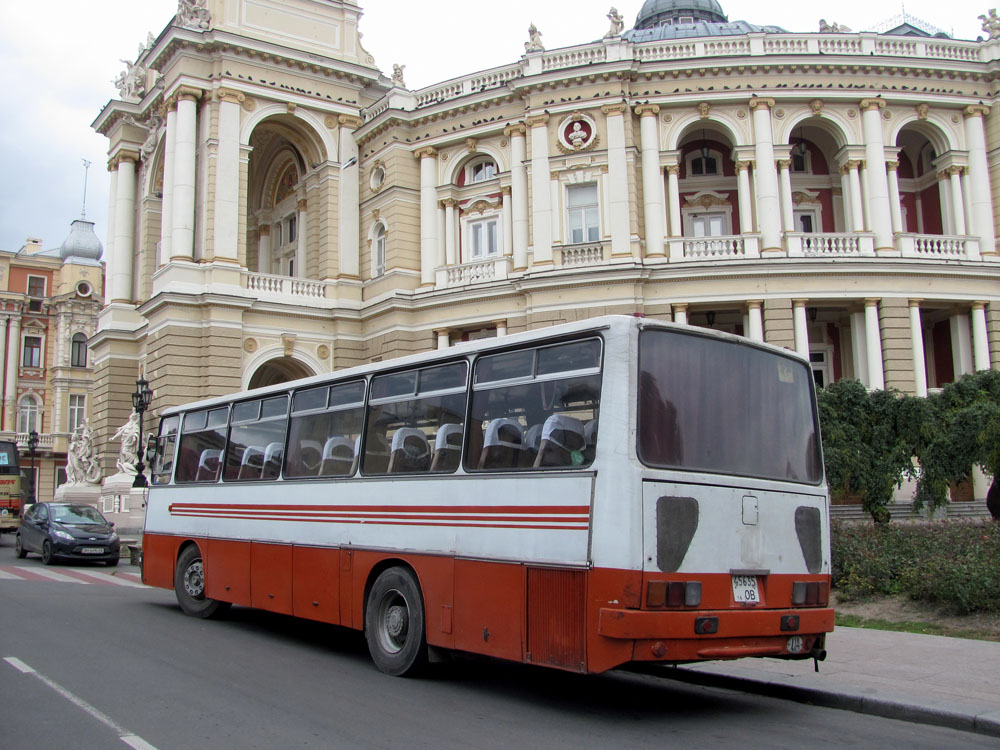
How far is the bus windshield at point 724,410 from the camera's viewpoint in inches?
309

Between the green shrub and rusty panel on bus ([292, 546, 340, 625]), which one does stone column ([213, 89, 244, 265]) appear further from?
the green shrub

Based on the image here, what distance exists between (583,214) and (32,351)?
169 feet

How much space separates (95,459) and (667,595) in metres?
33.0

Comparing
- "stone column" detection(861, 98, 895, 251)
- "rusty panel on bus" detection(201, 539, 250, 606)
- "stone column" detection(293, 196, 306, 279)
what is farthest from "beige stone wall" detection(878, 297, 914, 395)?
"rusty panel on bus" detection(201, 539, 250, 606)

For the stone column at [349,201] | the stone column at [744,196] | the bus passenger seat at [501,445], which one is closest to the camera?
the bus passenger seat at [501,445]

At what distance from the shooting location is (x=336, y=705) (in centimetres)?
807

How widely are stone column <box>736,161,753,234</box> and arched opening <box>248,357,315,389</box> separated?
1564cm

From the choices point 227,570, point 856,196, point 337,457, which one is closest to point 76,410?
point 856,196

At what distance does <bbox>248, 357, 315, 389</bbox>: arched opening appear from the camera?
34656mm

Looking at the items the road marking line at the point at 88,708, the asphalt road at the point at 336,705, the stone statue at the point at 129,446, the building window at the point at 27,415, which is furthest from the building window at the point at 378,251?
the building window at the point at 27,415

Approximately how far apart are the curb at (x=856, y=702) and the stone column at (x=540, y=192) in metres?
21.6

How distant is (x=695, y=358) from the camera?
27.1 feet

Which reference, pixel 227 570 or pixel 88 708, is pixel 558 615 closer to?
pixel 88 708

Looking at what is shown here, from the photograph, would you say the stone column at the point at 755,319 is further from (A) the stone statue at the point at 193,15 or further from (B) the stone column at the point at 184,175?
(A) the stone statue at the point at 193,15
